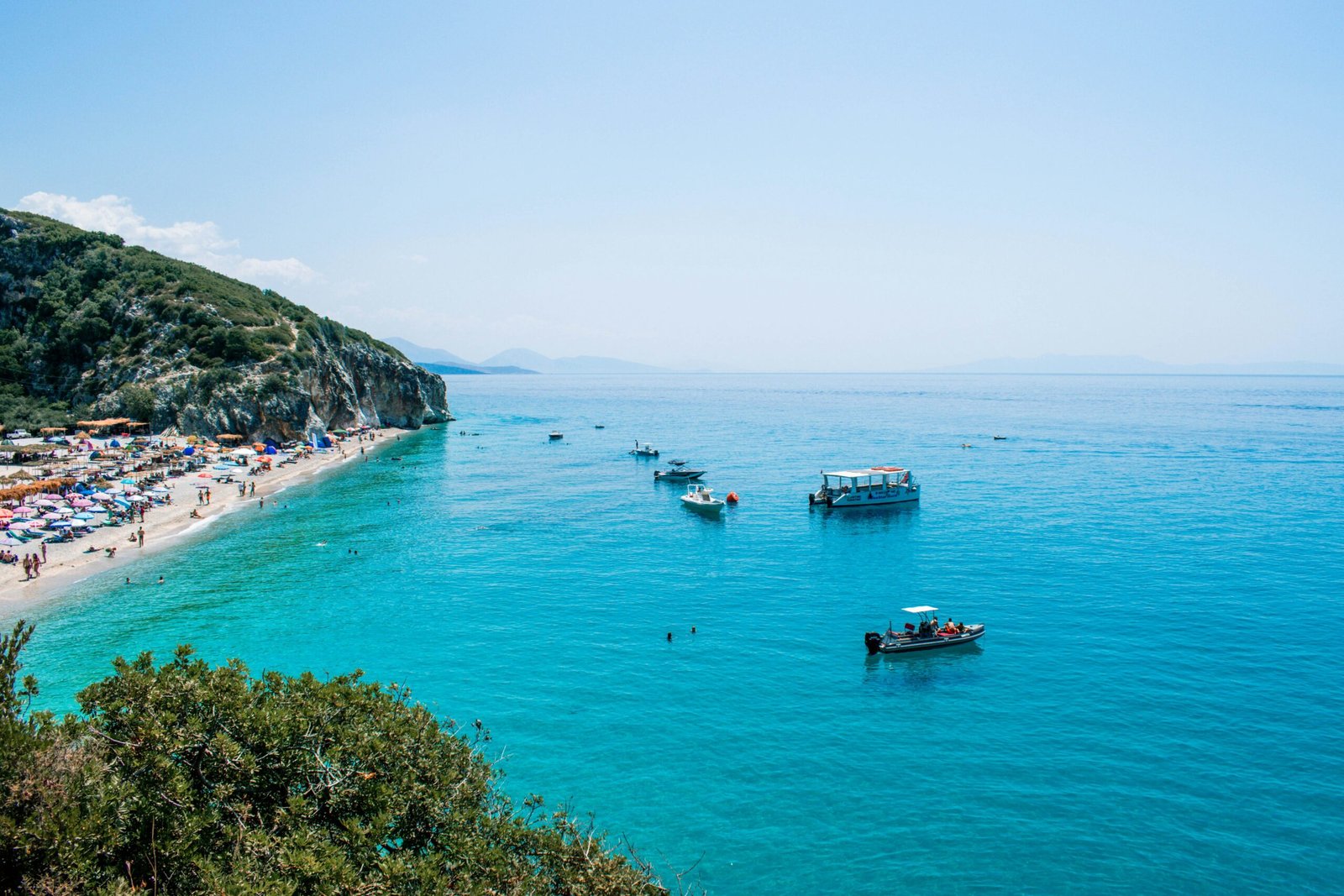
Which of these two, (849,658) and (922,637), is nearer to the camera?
(849,658)

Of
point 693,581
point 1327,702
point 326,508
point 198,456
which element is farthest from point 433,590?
point 198,456

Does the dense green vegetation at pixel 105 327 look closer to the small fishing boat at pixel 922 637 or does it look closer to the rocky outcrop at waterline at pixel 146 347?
the rocky outcrop at waterline at pixel 146 347

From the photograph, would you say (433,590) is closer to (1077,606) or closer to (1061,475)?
(1077,606)

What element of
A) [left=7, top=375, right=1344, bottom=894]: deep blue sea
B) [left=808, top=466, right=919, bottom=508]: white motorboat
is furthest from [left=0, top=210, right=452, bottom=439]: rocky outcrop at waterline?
[left=808, top=466, right=919, bottom=508]: white motorboat

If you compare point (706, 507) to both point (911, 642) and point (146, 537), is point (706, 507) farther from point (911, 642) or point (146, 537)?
point (146, 537)

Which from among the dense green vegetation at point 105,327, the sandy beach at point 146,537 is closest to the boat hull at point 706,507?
the sandy beach at point 146,537

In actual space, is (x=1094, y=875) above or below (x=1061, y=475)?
below

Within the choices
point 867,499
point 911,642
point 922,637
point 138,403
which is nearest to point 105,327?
point 138,403
